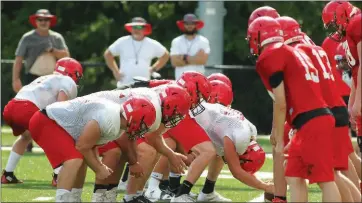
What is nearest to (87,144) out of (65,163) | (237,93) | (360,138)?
(65,163)

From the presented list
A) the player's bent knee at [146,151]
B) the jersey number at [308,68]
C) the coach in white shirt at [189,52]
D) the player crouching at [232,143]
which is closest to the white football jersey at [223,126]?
the player crouching at [232,143]

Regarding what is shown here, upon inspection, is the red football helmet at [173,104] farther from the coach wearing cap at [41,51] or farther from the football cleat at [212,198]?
the coach wearing cap at [41,51]

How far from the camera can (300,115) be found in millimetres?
7598

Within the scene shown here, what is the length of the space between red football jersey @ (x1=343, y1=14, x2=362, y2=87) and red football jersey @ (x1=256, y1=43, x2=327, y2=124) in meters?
→ 0.83

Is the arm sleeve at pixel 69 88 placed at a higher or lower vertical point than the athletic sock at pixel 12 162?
higher

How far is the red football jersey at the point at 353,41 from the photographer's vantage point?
328 inches

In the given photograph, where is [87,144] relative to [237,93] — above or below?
above

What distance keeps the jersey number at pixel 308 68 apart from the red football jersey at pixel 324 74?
0.18m

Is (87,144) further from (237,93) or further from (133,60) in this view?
(237,93)

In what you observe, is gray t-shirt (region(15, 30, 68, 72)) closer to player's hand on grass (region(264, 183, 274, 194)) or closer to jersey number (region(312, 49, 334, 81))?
player's hand on grass (region(264, 183, 274, 194))

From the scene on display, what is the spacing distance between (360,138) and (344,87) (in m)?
2.52

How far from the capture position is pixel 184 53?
49.8ft

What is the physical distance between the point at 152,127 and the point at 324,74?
51.9 inches

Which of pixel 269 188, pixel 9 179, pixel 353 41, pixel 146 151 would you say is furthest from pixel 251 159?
pixel 9 179
